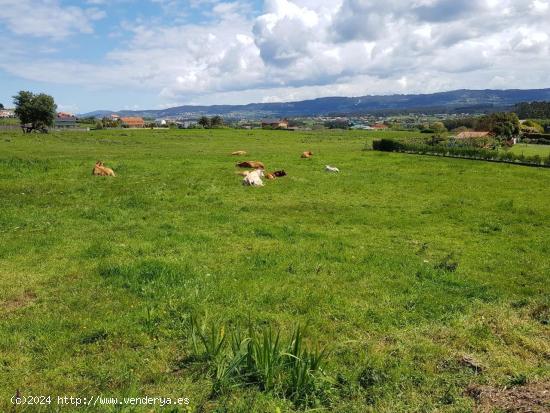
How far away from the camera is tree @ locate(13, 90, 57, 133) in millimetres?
83875

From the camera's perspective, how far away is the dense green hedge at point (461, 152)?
36.8 metres

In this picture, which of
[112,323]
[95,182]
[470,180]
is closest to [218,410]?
[112,323]

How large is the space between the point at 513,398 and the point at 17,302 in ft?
27.4

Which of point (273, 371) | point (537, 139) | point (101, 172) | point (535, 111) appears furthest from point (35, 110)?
point (535, 111)

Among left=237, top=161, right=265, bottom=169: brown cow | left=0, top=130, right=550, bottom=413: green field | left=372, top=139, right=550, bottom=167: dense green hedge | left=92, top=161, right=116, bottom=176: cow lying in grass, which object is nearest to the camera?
left=0, top=130, right=550, bottom=413: green field

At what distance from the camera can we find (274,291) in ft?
31.0

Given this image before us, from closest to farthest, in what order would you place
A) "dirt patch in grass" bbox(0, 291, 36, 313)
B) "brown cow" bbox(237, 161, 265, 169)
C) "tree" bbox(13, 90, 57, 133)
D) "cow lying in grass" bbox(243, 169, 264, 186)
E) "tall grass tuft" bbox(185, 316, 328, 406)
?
"tall grass tuft" bbox(185, 316, 328, 406) < "dirt patch in grass" bbox(0, 291, 36, 313) < "cow lying in grass" bbox(243, 169, 264, 186) < "brown cow" bbox(237, 161, 265, 169) < "tree" bbox(13, 90, 57, 133)

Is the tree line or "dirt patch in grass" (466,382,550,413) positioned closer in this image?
"dirt patch in grass" (466,382,550,413)

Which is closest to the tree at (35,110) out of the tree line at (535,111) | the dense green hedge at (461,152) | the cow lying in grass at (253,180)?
the dense green hedge at (461,152)

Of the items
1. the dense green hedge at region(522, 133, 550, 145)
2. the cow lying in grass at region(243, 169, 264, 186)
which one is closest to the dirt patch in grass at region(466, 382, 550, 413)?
the cow lying in grass at region(243, 169, 264, 186)

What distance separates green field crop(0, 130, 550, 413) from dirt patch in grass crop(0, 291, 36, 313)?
0.13ft

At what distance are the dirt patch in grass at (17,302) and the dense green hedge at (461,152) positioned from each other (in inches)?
1463

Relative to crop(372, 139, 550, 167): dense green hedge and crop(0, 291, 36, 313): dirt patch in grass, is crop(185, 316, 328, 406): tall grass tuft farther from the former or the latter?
crop(372, 139, 550, 167): dense green hedge

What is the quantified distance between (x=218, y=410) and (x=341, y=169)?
88.3ft
